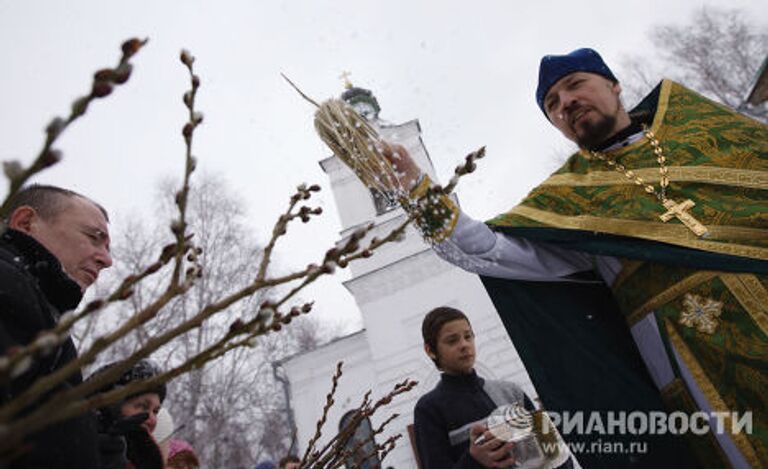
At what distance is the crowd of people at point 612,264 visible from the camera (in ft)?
6.59

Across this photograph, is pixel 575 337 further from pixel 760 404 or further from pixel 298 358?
pixel 298 358

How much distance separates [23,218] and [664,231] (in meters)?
2.49

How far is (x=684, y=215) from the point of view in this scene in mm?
2238

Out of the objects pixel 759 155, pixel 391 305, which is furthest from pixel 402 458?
pixel 759 155

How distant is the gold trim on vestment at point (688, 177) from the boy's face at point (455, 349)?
1.05m

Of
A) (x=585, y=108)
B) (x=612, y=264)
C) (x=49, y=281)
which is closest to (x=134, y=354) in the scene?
(x=49, y=281)

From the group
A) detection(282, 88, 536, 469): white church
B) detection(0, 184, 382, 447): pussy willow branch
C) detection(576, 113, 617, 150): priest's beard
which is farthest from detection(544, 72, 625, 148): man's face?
detection(282, 88, 536, 469): white church

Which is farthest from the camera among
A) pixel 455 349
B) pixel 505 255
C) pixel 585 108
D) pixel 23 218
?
pixel 455 349

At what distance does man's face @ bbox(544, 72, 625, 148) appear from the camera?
2631 millimetres

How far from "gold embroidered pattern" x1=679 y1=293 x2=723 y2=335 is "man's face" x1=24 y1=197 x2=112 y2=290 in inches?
92.5

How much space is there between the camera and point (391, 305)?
13102 millimetres

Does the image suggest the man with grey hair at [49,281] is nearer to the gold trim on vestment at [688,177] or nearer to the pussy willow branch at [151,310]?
the pussy willow branch at [151,310]

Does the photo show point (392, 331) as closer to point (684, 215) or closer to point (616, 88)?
point (616, 88)

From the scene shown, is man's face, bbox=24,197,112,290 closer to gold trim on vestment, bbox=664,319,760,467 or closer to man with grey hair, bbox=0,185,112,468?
man with grey hair, bbox=0,185,112,468
